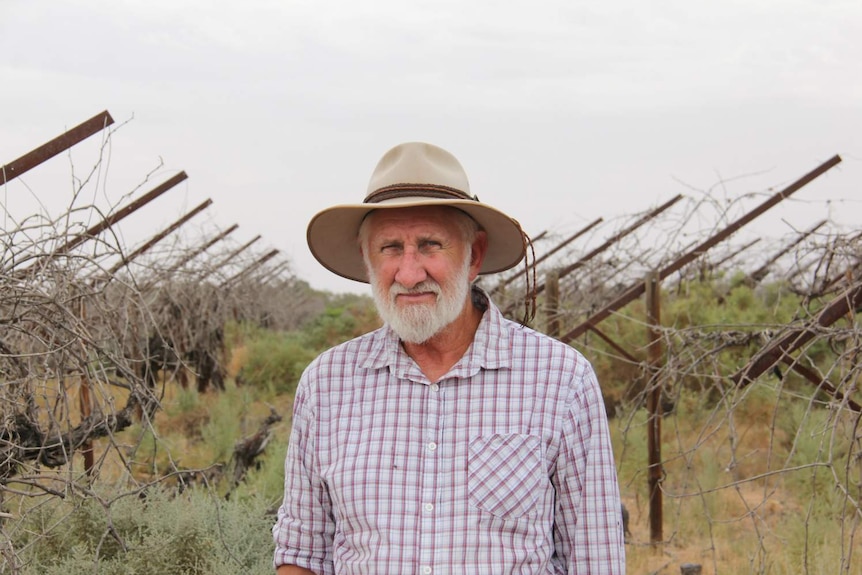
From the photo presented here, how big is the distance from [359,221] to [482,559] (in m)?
0.97

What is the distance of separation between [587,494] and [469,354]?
442mm

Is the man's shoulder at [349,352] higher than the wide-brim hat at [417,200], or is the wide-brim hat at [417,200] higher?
the wide-brim hat at [417,200]

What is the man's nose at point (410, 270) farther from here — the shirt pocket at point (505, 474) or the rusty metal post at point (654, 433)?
the rusty metal post at point (654, 433)

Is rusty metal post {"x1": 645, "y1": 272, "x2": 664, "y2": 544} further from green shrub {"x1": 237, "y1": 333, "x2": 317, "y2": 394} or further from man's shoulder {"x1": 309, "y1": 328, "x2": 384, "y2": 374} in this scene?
green shrub {"x1": 237, "y1": 333, "x2": 317, "y2": 394}

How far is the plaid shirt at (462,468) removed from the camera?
84.0 inches

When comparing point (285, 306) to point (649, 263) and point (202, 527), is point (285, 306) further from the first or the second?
point (202, 527)

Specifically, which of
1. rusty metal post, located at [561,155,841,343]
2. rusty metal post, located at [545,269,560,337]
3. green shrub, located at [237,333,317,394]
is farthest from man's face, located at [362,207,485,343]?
green shrub, located at [237,333,317,394]

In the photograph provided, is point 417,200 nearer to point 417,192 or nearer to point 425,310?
point 417,192

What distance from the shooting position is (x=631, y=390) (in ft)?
31.3

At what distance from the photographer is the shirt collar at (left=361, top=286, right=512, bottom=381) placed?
2283mm

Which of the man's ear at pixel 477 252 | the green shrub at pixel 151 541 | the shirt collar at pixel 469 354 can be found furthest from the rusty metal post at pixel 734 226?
the shirt collar at pixel 469 354

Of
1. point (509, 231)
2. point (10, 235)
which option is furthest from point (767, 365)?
point (10, 235)

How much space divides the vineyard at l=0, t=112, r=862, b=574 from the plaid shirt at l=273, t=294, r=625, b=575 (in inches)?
12.5

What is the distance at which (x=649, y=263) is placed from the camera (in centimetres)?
894
